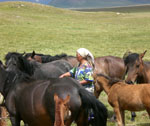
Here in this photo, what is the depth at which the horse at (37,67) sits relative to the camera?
6.39m

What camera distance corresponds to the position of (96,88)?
24.6 ft

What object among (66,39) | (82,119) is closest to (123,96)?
(82,119)

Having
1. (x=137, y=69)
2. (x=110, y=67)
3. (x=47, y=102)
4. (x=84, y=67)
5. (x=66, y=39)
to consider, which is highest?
(x=84, y=67)

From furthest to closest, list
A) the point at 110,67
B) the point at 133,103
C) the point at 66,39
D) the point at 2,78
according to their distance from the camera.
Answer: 1. the point at 66,39
2. the point at 110,67
3. the point at 133,103
4. the point at 2,78

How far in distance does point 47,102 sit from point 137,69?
3.43 metres

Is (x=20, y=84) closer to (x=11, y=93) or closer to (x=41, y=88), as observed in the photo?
(x=11, y=93)

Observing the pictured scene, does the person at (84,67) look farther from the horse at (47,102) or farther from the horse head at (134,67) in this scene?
the horse head at (134,67)

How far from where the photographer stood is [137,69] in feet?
24.1

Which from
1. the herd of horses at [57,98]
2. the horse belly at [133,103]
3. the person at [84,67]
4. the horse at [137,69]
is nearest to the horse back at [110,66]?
the horse at [137,69]

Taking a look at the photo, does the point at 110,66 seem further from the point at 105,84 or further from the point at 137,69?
the point at 105,84

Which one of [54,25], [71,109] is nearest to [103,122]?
[71,109]

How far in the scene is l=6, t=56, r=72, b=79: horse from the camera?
639 centimetres

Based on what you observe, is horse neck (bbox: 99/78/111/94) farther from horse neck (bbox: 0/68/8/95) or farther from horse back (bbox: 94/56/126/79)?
horse back (bbox: 94/56/126/79)

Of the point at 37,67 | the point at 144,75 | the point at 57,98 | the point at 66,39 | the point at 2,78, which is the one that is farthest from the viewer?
the point at 66,39
